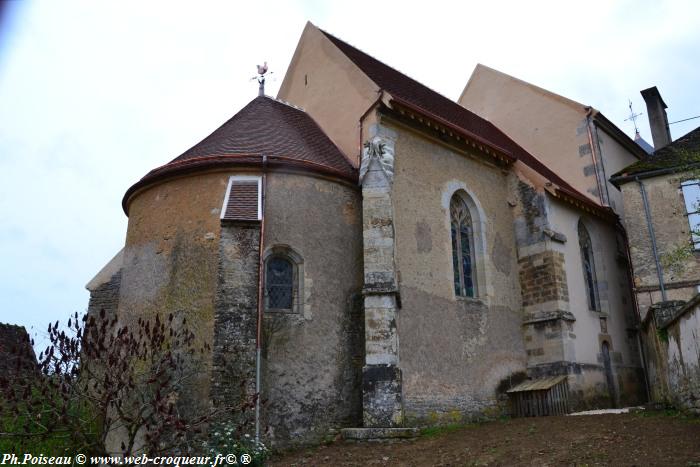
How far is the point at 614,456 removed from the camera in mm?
7453

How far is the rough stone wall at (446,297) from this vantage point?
11.2m

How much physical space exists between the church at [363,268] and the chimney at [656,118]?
17.9 feet

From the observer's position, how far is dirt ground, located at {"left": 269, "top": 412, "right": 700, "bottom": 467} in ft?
24.4

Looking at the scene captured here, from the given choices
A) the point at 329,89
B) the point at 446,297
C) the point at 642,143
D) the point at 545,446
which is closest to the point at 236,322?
the point at 446,297

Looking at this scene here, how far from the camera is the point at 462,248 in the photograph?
13234 mm

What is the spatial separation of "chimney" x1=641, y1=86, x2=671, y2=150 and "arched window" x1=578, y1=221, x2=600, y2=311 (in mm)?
5711

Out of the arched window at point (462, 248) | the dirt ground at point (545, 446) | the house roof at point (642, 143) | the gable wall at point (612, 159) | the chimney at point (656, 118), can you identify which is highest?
the house roof at point (642, 143)

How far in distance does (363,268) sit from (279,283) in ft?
5.30

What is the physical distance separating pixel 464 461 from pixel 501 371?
15.9 feet

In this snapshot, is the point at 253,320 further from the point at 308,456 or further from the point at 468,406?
the point at 468,406

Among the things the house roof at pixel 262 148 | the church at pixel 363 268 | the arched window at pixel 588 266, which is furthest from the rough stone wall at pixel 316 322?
the arched window at pixel 588 266

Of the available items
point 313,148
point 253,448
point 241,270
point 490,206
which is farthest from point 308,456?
point 490,206

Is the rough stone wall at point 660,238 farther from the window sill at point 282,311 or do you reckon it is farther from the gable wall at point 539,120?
the window sill at point 282,311

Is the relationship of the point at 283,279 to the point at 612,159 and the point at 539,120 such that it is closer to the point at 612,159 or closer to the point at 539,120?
the point at 539,120
